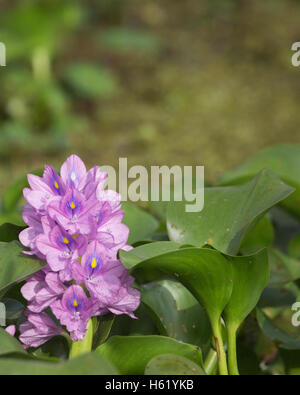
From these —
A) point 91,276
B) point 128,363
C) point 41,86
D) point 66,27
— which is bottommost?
point 128,363

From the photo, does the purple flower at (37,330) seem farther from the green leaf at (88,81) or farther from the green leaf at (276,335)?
the green leaf at (88,81)

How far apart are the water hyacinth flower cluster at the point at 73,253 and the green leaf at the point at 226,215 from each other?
194 mm

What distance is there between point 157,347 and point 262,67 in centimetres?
379

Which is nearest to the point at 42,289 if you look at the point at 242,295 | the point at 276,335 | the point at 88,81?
the point at 242,295

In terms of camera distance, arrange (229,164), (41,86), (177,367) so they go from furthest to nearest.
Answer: (41,86) → (229,164) → (177,367)

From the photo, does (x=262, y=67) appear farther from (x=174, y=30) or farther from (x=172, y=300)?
(x=172, y=300)

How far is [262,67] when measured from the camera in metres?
4.43

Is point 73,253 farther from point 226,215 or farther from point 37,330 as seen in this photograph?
point 226,215

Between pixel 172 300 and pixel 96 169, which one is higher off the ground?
pixel 96 169

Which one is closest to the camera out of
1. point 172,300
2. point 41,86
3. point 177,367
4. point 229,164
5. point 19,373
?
point 19,373

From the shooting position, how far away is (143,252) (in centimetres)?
85

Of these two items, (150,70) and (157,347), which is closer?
(157,347)

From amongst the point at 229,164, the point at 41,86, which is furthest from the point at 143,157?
the point at 41,86

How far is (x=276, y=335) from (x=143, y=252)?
276 millimetres
